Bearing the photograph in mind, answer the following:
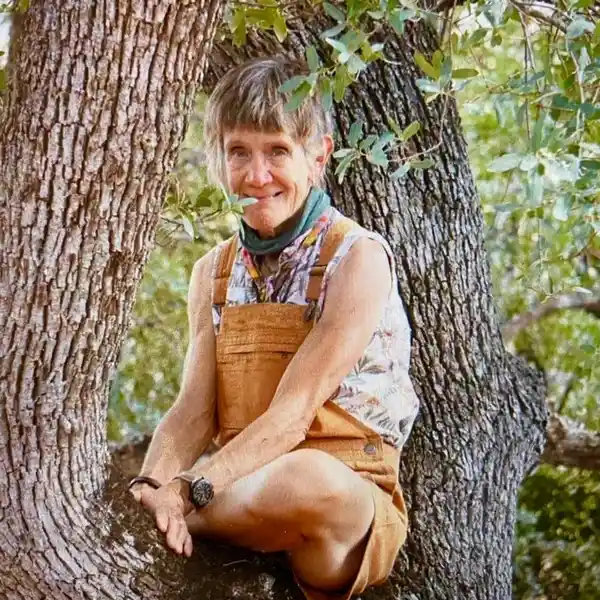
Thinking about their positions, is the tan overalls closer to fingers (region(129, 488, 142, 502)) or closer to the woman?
the woman

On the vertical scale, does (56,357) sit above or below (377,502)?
above

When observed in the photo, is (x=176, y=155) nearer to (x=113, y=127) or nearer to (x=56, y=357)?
(x=113, y=127)

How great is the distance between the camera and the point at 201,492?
234 cm

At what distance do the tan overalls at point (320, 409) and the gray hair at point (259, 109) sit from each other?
231 millimetres

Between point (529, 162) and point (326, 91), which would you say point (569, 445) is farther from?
point (529, 162)

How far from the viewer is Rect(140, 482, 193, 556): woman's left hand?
2.28 metres

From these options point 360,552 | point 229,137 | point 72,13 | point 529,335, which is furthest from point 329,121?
point 529,335

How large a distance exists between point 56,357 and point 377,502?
738 millimetres

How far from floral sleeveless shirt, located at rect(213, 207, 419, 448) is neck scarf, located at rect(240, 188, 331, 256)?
0.06 ft

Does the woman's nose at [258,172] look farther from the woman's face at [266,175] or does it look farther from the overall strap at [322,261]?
the overall strap at [322,261]

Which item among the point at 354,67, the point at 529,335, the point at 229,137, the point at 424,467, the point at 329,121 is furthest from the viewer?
the point at 529,335

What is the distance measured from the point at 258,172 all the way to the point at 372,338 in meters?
0.42

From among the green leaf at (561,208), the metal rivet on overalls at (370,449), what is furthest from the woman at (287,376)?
the green leaf at (561,208)

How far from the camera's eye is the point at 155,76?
2121 millimetres
